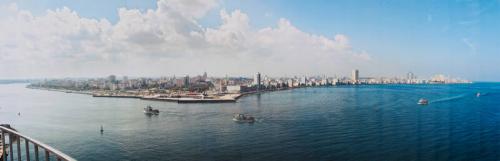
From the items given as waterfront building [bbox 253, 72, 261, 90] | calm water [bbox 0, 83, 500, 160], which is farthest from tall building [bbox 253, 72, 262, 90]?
calm water [bbox 0, 83, 500, 160]

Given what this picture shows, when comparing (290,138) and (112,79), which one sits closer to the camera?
(290,138)

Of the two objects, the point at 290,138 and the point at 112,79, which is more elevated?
the point at 112,79

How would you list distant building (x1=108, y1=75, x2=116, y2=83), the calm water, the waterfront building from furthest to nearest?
distant building (x1=108, y1=75, x2=116, y2=83)
the waterfront building
the calm water

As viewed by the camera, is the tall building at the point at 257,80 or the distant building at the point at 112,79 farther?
the distant building at the point at 112,79

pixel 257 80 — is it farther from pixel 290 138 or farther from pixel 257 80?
pixel 290 138

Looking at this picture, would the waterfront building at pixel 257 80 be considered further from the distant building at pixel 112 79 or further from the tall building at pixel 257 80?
the distant building at pixel 112 79

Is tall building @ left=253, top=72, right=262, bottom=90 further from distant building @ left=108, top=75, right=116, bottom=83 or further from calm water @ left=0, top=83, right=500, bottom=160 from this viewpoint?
calm water @ left=0, top=83, right=500, bottom=160

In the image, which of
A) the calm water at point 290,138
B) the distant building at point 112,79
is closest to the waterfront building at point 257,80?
the distant building at point 112,79

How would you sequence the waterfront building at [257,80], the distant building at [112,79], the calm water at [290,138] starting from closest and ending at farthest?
1. the calm water at [290,138]
2. the waterfront building at [257,80]
3. the distant building at [112,79]

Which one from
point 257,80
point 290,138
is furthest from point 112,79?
point 290,138

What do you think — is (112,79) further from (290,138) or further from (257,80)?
(290,138)

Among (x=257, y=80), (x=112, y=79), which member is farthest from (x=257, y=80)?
(x=112, y=79)
